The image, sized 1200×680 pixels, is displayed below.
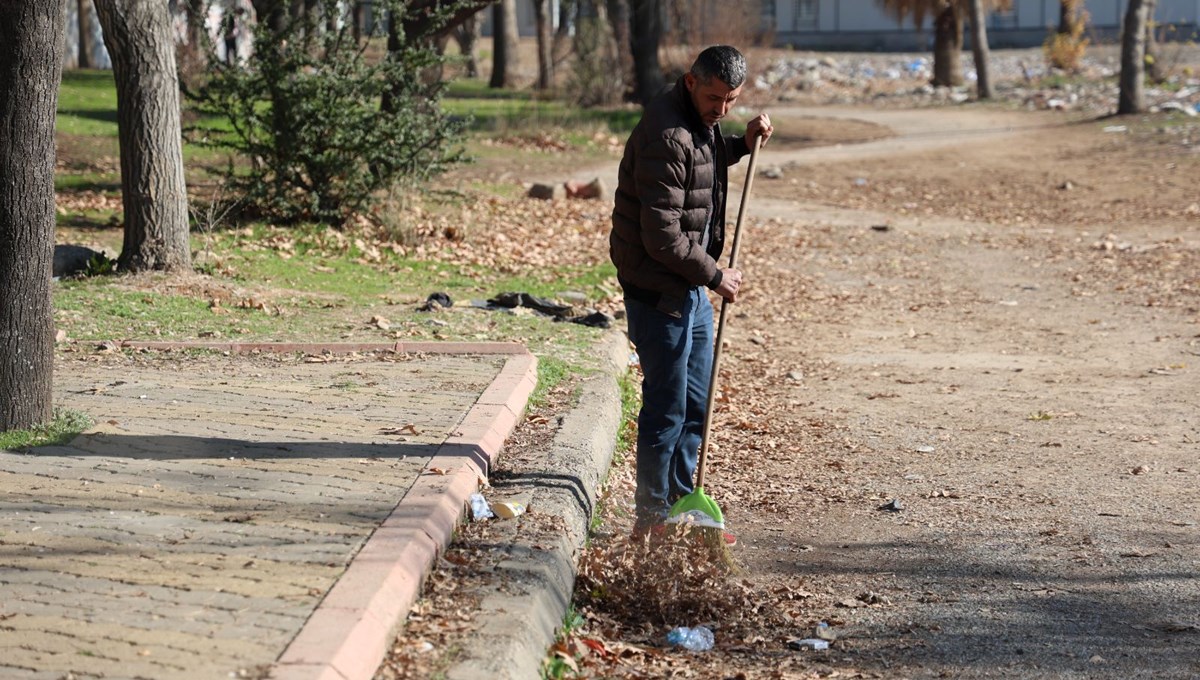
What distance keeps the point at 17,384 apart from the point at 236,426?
96 cm

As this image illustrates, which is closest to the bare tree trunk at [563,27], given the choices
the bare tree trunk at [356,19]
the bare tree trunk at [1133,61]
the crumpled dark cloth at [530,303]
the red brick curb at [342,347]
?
the bare tree trunk at [1133,61]

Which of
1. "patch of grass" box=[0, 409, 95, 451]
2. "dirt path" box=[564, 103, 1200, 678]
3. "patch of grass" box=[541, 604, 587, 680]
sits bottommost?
"dirt path" box=[564, 103, 1200, 678]

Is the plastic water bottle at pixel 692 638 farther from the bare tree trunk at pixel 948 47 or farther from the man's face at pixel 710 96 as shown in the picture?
the bare tree trunk at pixel 948 47

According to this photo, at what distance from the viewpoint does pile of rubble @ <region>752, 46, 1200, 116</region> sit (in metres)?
32.7

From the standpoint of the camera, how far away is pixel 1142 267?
44.5 feet

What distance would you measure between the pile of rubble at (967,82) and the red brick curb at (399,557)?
938 inches

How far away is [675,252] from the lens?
5.20 m

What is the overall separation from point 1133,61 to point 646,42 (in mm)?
10112

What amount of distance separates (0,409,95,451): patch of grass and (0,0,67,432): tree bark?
0.14 ft

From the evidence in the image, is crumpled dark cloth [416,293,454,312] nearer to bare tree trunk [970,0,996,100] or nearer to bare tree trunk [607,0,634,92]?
bare tree trunk [607,0,634,92]

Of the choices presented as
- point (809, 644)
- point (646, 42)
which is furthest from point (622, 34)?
point (809, 644)

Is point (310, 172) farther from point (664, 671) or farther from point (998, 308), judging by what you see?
point (664, 671)

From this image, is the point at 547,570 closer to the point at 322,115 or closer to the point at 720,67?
the point at 720,67

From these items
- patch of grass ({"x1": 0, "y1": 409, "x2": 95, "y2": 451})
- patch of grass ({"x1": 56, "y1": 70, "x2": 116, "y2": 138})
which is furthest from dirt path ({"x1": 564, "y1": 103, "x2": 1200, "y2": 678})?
patch of grass ({"x1": 56, "y1": 70, "x2": 116, "y2": 138})
